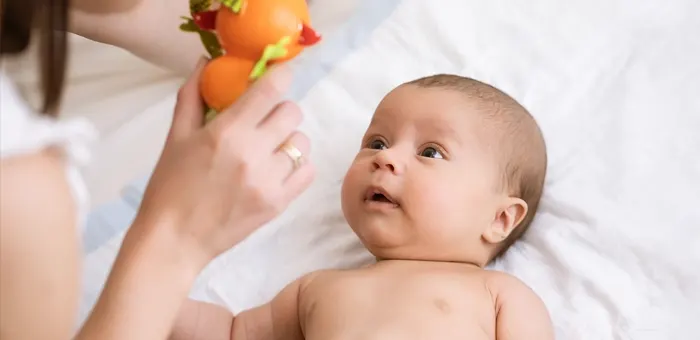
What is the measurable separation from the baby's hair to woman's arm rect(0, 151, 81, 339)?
647mm

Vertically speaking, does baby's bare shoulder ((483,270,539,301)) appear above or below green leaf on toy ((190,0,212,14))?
below

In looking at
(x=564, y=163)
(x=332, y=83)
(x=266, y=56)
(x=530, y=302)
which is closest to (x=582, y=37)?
(x=564, y=163)

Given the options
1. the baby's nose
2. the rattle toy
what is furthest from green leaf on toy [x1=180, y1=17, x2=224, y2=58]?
the baby's nose

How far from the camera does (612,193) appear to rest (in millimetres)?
1160

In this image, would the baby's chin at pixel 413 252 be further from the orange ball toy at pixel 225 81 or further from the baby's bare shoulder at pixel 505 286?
the orange ball toy at pixel 225 81

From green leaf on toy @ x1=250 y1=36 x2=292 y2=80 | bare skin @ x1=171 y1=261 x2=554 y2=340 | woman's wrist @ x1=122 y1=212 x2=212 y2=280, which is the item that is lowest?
bare skin @ x1=171 y1=261 x2=554 y2=340

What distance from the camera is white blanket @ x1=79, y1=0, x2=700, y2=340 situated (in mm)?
1070

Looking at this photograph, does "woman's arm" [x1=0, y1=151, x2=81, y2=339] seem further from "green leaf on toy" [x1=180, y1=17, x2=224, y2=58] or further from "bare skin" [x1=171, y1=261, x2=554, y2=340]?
"bare skin" [x1=171, y1=261, x2=554, y2=340]

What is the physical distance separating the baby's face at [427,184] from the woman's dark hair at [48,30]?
19.0 inches

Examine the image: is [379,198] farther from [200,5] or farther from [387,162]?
[200,5]

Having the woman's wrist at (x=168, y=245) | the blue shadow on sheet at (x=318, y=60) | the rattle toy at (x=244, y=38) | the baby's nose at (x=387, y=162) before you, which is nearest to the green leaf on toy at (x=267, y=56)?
the rattle toy at (x=244, y=38)

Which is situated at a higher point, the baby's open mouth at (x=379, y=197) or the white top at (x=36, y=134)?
the white top at (x=36, y=134)

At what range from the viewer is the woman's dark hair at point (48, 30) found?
64 centimetres

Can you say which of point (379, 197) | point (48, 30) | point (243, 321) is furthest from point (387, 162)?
point (48, 30)
